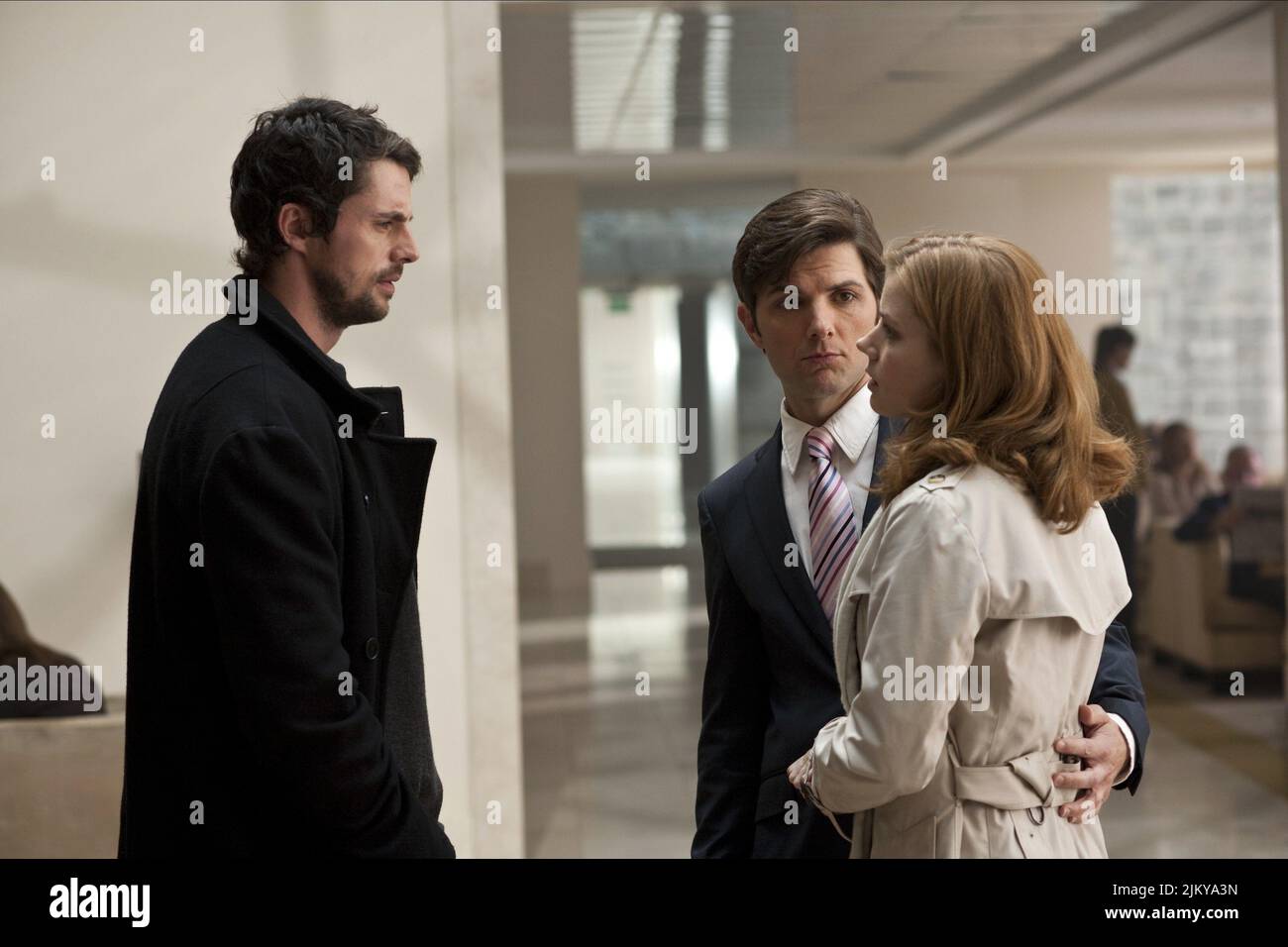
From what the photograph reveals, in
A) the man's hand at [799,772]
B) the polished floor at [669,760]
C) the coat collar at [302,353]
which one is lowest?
the polished floor at [669,760]

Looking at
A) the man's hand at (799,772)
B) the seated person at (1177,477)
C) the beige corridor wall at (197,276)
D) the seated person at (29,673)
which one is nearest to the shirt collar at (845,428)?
the man's hand at (799,772)

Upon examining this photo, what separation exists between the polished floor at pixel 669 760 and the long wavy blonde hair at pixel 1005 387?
389 centimetres

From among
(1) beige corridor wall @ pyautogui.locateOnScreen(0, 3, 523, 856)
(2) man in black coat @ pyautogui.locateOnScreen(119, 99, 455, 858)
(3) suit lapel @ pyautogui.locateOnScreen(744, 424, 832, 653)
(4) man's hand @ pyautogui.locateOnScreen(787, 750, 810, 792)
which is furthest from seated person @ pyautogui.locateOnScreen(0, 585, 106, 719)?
(4) man's hand @ pyautogui.locateOnScreen(787, 750, 810, 792)

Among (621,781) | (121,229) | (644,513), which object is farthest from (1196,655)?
(644,513)

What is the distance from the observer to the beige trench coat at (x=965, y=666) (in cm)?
139

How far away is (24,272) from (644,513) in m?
13.6

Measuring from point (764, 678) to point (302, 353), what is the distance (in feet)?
2.47

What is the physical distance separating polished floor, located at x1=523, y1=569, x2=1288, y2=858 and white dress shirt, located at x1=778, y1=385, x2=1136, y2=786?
3.54 m

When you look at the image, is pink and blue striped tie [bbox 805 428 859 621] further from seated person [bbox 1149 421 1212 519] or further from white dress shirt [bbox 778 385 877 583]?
seated person [bbox 1149 421 1212 519]

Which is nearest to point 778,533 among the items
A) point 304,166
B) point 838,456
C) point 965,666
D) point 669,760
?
point 838,456

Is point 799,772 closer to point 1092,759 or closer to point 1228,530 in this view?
point 1092,759

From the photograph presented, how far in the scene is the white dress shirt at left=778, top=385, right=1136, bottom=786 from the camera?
1801 mm

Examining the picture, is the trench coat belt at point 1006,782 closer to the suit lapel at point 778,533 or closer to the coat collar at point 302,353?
the suit lapel at point 778,533

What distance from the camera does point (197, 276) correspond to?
4039 millimetres
